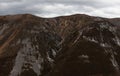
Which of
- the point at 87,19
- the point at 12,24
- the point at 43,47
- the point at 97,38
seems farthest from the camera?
the point at 87,19

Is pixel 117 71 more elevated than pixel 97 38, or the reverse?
pixel 97 38

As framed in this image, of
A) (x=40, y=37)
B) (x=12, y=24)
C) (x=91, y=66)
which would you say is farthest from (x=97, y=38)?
(x=12, y=24)

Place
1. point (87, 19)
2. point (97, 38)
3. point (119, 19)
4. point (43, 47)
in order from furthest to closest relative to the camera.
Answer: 1. point (119, 19)
2. point (87, 19)
3. point (43, 47)
4. point (97, 38)

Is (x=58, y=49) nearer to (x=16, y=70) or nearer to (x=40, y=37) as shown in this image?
(x=40, y=37)

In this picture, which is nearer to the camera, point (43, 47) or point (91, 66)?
point (91, 66)

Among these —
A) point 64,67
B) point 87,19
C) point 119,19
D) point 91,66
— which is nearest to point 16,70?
point 64,67

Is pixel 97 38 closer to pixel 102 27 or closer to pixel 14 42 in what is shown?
pixel 102 27
